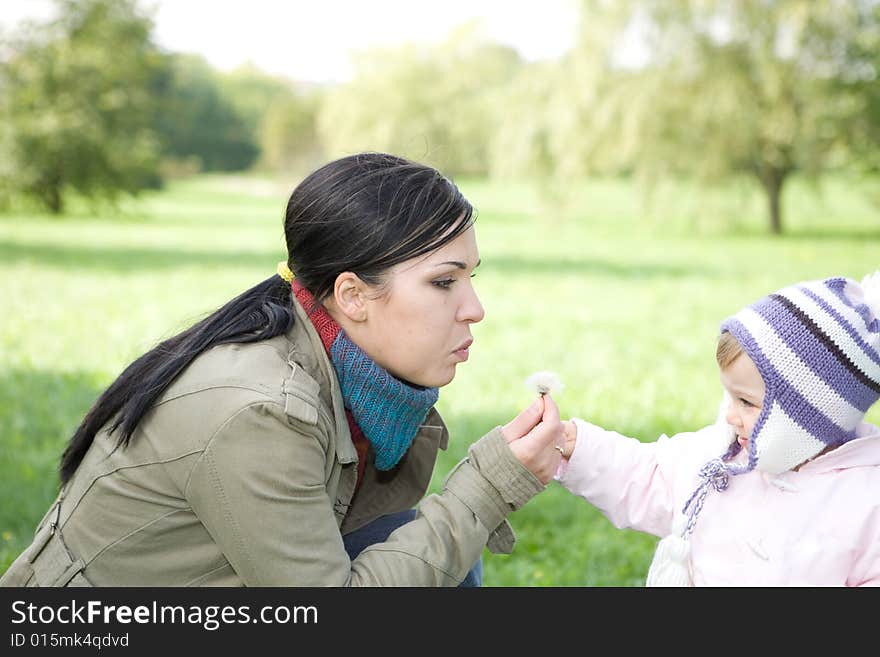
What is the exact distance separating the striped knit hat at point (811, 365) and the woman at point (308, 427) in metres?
0.44

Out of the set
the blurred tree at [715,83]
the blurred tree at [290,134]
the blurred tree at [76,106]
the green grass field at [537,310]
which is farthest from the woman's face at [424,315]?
the blurred tree at [290,134]

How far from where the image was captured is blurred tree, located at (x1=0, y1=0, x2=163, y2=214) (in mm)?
20781

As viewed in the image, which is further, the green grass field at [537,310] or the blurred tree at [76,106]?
the blurred tree at [76,106]

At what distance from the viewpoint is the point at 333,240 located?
204 centimetres

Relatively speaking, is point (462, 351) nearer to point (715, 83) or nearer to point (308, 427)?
point (308, 427)

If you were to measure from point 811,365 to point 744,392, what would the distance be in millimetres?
167

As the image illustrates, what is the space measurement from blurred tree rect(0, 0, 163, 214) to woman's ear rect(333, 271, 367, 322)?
20.6m

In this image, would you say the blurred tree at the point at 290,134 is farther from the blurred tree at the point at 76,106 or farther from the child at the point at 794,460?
the child at the point at 794,460

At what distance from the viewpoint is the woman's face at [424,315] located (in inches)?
80.7

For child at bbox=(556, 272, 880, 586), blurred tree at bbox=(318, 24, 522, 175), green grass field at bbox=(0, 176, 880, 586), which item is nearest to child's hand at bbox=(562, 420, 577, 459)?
child at bbox=(556, 272, 880, 586)

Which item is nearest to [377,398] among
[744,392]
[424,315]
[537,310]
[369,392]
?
[369,392]

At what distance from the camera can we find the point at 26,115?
20.8 metres

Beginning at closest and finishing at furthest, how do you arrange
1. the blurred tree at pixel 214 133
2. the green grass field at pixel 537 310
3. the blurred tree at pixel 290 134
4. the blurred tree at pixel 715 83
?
the green grass field at pixel 537 310 < the blurred tree at pixel 715 83 < the blurred tree at pixel 290 134 < the blurred tree at pixel 214 133

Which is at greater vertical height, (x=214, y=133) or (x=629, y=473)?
(x=629, y=473)
